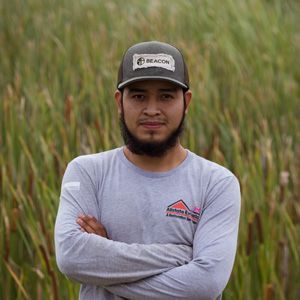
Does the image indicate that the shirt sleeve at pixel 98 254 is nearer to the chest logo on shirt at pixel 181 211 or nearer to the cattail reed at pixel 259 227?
the chest logo on shirt at pixel 181 211

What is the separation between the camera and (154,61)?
5.89 feet

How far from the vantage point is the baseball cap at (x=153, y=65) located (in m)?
1.77

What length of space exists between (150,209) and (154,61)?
0.32m

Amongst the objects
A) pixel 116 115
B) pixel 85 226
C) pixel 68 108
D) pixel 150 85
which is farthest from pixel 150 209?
pixel 116 115

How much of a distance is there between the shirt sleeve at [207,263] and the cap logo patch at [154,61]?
28cm

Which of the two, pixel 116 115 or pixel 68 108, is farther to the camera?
pixel 116 115

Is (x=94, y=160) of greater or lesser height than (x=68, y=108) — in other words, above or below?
below

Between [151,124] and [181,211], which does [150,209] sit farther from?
[151,124]

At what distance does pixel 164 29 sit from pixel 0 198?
274 cm

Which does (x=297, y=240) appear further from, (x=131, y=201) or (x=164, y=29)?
(x=164, y=29)

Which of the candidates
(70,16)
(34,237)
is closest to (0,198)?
(34,237)

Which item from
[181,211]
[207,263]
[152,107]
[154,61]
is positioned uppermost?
[154,61]

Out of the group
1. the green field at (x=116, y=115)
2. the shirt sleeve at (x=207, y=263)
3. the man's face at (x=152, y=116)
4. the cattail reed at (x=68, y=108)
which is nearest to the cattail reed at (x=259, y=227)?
the green field at (x=116, y=115)

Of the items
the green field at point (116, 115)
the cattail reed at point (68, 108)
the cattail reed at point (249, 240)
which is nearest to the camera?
the cattail reed at point (249, 240)
